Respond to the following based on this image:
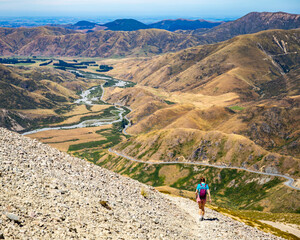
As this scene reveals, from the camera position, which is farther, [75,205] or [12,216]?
[75,205]

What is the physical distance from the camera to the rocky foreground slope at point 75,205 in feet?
95.3

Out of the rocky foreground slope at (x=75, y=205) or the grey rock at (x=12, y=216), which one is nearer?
the grey rock at (x=12, y=216)

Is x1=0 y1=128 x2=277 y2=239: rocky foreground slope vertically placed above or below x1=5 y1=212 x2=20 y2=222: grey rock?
below

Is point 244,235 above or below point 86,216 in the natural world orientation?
below

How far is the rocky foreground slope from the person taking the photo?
95.3 ft

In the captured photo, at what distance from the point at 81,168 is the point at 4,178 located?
59.4 feet

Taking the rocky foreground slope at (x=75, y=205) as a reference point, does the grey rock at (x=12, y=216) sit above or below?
above

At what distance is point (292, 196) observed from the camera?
621ft

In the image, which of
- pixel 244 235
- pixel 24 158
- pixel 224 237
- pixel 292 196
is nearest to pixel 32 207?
pixel 24 158

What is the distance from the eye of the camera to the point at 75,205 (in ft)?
116

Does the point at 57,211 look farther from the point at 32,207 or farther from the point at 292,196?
the point at 292,196

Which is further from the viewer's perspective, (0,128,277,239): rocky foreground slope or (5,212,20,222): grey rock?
(0,128,277,239): rocky foreground slope

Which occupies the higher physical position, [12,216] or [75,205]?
[12,216]

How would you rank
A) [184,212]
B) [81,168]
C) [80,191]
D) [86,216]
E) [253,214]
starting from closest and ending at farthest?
1. [86,216]
2. [80,191]
3. [81,168]
4. [184,212]
5. [253,214]
